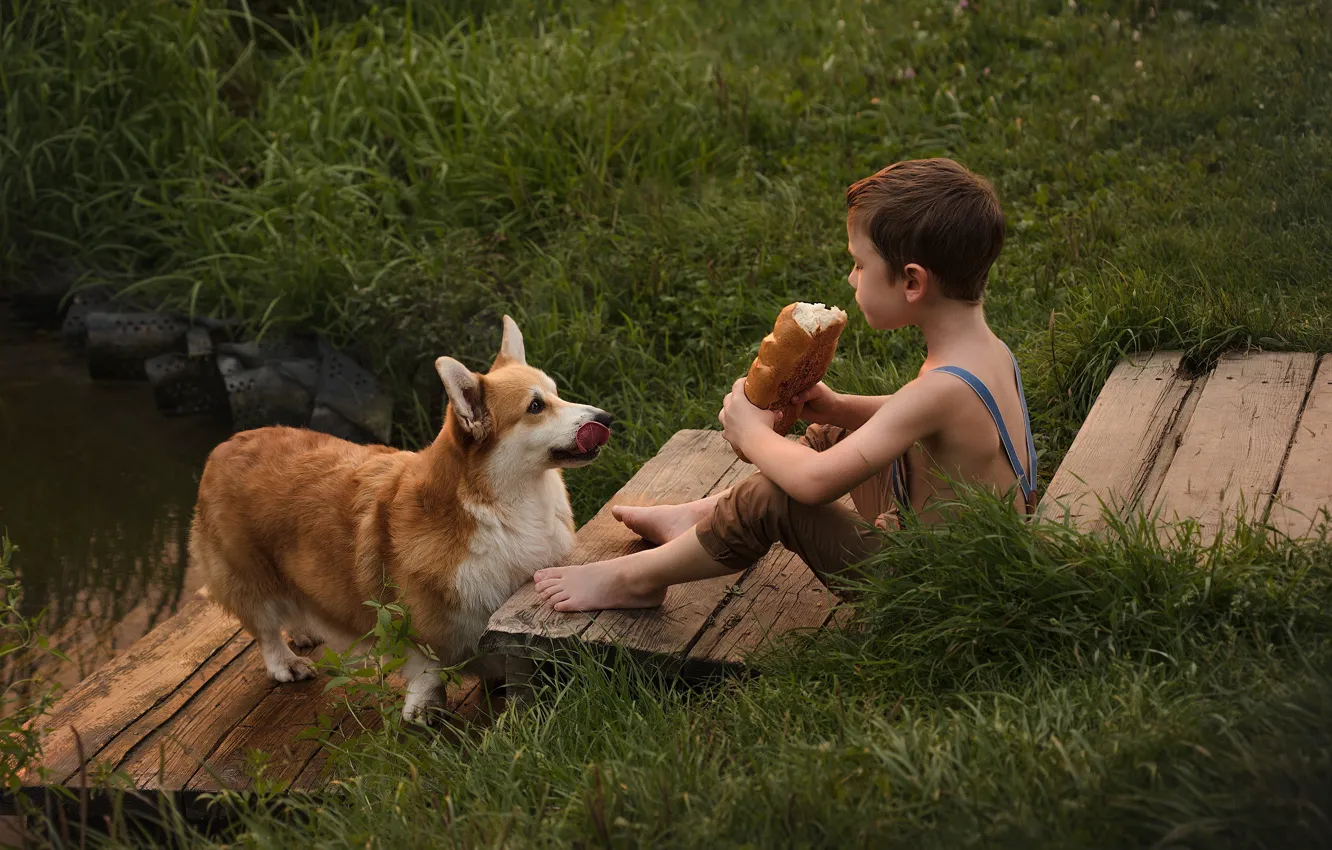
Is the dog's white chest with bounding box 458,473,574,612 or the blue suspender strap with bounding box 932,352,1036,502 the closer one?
the blue suspender strap with bounding box 932,352,1036,502

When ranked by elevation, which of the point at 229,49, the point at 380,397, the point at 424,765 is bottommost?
the point at 380,397

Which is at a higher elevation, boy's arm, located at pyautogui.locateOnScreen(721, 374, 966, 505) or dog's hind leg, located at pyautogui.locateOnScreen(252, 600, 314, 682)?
boy's arm, located at pyautogui.locateOnScreen(721, 374, 966, 505)

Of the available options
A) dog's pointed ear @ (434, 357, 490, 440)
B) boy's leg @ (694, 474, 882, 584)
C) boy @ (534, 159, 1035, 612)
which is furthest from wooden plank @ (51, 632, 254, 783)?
boy's leg @ (694, 474, 882, 584)

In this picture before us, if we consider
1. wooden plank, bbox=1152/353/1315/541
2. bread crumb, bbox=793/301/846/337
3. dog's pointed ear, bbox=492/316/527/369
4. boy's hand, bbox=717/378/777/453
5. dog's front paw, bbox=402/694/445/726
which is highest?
bread crumb, bbox=793/301/846/337

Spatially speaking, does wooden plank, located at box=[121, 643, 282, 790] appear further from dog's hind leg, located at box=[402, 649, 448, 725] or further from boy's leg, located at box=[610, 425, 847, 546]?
boy's leg, located at box=[610, 425, 847, 546]

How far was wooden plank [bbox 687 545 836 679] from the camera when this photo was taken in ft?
10.3

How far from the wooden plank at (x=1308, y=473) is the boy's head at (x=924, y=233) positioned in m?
0.86

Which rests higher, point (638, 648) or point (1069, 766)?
point (1069, 766)

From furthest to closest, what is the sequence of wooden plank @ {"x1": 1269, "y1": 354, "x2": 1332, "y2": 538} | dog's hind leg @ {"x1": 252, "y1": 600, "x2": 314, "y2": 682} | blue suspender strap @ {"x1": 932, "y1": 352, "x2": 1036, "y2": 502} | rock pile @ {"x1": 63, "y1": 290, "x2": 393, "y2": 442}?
rock pile @ {"x1": 63, "y1": 290, "x2": 393, "y2": 442}
dog's hind leg @ {"x1": 252, "y1": 600, "x2": 314, "y2": 682}
blue suspender strap @ {"x1": 932, "y1": 352, "x2": 1036, "y2": 502}
wooden plank @ {"x1": 1269, "y1": 354, "x2": 1332, "y2": 538}

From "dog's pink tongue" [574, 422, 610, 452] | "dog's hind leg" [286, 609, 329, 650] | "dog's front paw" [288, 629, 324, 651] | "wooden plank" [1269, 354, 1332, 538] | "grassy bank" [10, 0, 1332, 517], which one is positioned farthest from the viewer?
"grassy bank" [10, 0, 1332, 517]

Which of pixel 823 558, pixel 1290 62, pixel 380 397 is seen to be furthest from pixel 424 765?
pixel 1290 62

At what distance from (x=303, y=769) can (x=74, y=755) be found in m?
0.72

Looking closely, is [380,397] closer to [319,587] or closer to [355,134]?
[355,134]

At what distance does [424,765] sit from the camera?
2986 mm
